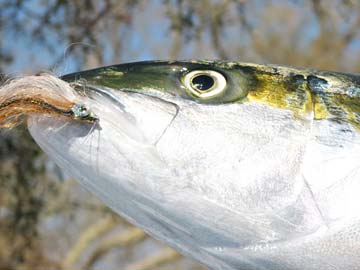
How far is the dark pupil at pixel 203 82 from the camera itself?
4.38ft

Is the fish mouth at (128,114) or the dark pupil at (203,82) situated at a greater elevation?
the dark pupil at (203,82)

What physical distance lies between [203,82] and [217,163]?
0.55 ft

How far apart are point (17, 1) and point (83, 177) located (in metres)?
3.88

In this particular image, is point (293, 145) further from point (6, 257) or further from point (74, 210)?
point (74, 210)

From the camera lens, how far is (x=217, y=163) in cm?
129

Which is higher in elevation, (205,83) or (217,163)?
(205,83)

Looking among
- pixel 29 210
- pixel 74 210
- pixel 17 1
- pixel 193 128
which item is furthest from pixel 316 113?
pixel 74 210

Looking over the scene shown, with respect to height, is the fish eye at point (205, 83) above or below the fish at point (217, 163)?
above

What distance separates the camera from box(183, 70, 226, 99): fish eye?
4.36 feet

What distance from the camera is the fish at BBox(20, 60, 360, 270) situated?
1.27 metres

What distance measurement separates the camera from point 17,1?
4.92m

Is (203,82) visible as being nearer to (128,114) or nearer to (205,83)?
(205,83)

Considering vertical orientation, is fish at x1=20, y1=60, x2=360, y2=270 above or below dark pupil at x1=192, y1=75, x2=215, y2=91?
below

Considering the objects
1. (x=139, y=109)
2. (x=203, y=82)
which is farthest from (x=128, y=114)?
(x=203, y=82)
